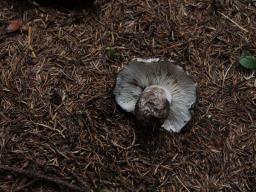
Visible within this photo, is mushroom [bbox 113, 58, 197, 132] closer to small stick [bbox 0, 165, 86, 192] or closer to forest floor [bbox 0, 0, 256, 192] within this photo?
forest floor [bbox 0, 0, 256, 192]

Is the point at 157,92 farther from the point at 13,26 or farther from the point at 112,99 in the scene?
Answer: the point at 13,26

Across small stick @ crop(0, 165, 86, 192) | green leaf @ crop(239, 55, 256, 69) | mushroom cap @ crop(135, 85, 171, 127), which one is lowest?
small stick @ crop(0, 165, 86, 192)

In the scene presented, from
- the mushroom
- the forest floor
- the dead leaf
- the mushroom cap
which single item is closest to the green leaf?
the forest floor

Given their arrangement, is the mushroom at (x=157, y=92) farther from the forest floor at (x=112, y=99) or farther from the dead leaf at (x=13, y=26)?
the dead leaf at (x=13, y=26)

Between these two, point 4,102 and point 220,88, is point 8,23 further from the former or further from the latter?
point 220,88

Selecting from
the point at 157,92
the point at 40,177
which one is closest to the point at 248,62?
the point at 157,92

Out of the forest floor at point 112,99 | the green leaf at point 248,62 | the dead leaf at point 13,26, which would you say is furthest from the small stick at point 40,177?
the green leaf at point 248,62
